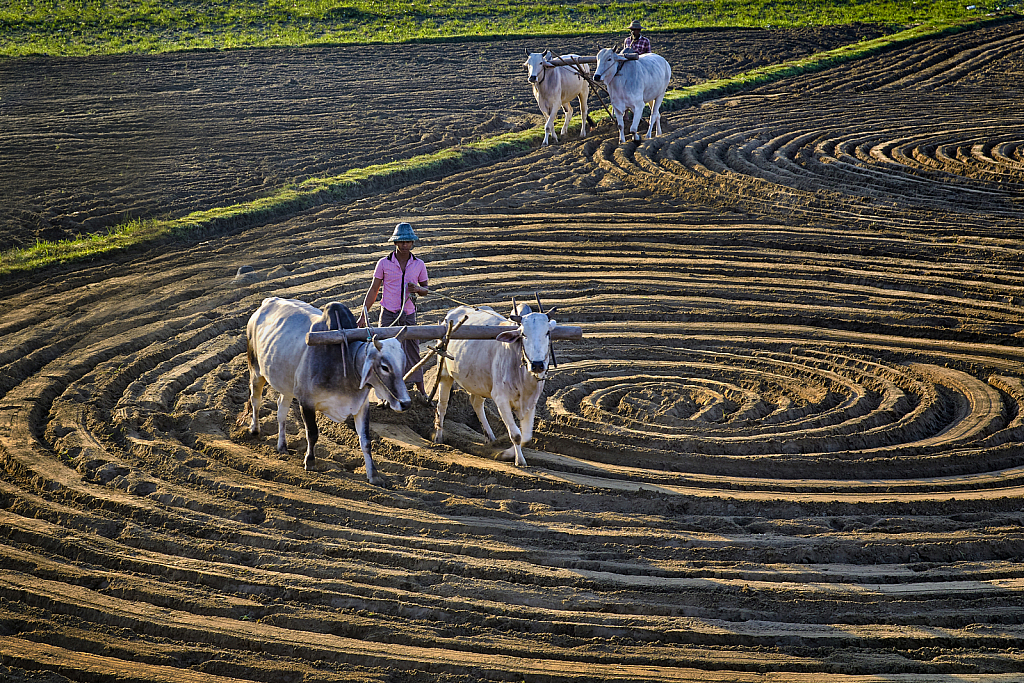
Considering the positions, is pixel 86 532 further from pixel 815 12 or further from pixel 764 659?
pixel 815 12

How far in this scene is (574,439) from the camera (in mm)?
10273

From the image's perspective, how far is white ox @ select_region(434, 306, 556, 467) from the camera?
29.5 ft

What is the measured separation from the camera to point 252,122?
25.3 meters

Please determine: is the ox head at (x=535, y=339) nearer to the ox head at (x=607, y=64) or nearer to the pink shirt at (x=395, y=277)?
the pink shirt at (x=395, y=277)

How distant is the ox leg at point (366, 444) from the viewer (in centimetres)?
931

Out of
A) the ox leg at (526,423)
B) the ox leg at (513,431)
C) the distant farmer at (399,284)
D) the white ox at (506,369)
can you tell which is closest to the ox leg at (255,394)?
the distant farmer at (399,284)

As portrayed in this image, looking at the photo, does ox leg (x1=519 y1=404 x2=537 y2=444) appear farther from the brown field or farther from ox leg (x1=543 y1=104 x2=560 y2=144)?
ox leg (x1=543 y1=104 x2=560 y2=144)

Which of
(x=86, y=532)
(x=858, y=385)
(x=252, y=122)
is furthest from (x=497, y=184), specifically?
(x=86, y=532)

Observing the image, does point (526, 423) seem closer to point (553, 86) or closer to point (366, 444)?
point (366, 444)

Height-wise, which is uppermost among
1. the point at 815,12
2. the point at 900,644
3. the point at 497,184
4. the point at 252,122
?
the point at 815,12

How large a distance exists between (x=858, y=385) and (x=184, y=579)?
8197mm

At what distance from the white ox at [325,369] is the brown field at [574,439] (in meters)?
0.57

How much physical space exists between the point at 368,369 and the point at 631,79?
15.8 m

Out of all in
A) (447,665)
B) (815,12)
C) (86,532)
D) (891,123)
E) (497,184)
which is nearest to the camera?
(447,665)
